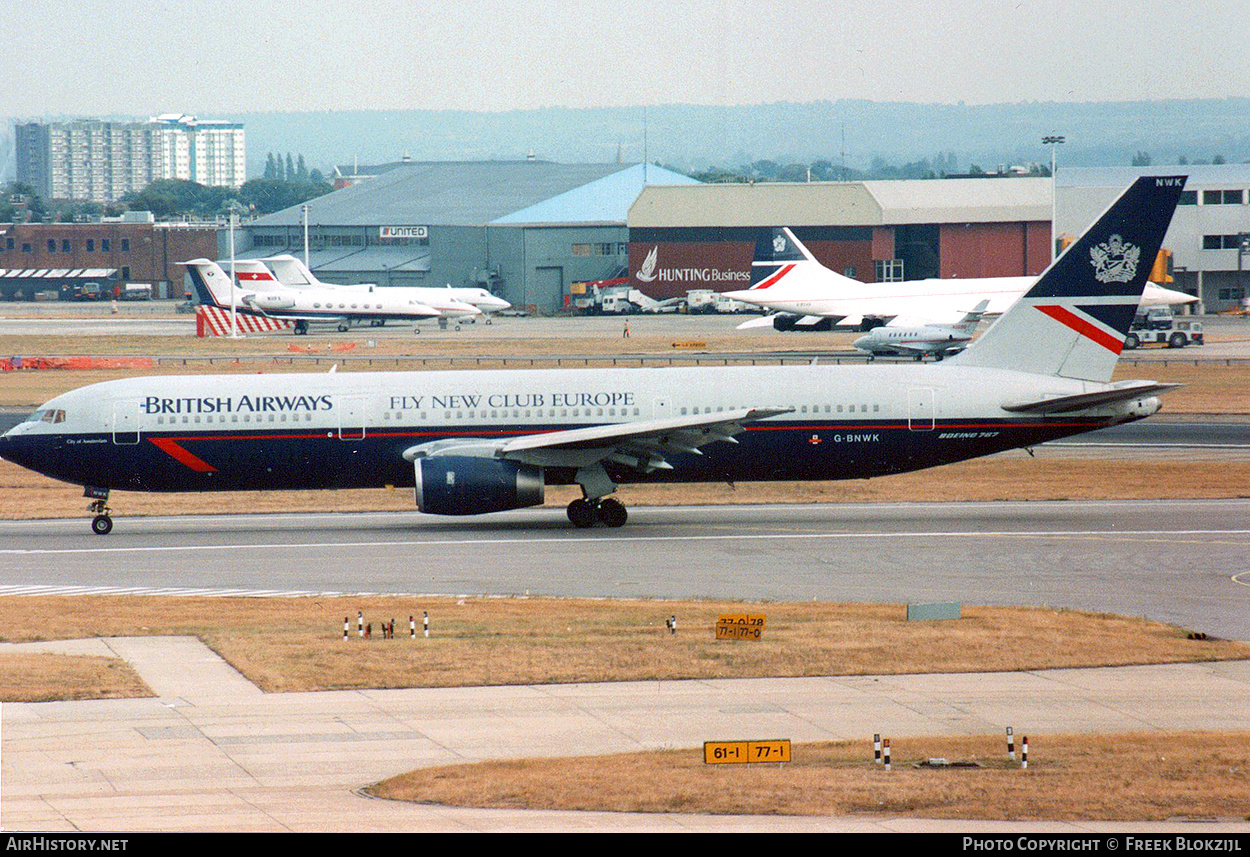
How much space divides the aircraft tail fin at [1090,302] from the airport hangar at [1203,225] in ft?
297

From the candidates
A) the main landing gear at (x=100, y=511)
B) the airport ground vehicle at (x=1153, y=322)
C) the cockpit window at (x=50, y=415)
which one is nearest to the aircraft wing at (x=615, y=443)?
the main landing gear at (x=100, y=511)

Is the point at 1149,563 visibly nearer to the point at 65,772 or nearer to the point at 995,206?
the point at 65,772

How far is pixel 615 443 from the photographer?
36531 millimetres

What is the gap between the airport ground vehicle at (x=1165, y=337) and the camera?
9231cm

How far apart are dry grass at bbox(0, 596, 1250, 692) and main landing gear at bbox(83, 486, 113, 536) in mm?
9754

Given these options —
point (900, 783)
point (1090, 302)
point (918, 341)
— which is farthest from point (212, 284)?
point (900, 783)

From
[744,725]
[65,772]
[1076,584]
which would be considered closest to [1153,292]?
[1076,584]

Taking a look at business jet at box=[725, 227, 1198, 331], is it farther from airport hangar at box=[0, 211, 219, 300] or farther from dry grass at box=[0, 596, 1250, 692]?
airport hangar at box=[0, 211, 219, 300]

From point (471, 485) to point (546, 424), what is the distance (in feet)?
10.7

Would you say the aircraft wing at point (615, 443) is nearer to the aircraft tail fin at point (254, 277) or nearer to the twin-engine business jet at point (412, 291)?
the aircraft tail fin at point (254, 277)

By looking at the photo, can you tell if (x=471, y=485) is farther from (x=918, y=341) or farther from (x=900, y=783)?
(x=918, y=341)

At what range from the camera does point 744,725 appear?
19.6 metres

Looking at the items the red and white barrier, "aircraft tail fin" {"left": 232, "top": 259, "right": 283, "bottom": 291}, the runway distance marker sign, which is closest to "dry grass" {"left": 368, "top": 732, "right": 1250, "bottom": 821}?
the runway distance marker sign

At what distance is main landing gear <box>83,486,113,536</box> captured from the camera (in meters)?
38.1
